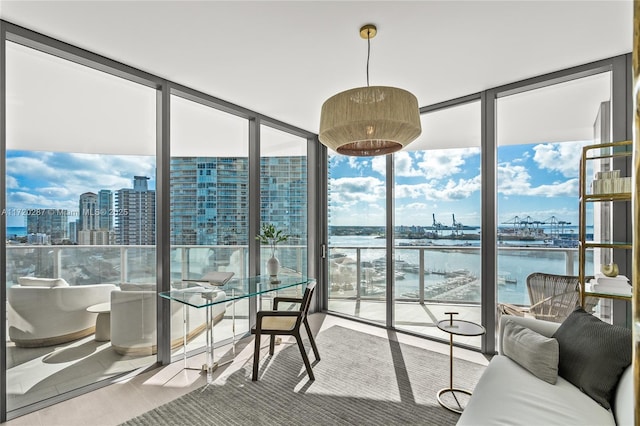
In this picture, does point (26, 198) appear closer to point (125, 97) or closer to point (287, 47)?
point (125, 97)

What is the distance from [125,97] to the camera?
298 cm

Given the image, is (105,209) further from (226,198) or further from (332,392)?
(332,392)

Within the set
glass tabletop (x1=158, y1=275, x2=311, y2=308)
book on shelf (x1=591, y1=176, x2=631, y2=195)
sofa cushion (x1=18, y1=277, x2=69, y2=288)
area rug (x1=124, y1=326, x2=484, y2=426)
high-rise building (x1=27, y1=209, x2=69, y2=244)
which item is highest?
book on shelf (x1=591, y1=176, x2=631, y2=195)

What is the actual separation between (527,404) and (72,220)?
→ 3.29 meters

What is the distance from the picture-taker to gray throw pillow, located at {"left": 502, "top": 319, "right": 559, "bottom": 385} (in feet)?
6.44

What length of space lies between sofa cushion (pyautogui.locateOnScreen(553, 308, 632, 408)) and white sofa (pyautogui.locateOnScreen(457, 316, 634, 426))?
1.3 inches

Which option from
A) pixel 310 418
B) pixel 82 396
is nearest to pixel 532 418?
pixel 310 418

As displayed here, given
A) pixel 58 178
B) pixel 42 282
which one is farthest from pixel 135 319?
pixel 58 178

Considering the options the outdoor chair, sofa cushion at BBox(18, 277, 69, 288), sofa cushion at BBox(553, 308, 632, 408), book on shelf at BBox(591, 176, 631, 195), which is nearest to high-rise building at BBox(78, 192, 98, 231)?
sofa cushion at BBox(18, 277, 69, 288)

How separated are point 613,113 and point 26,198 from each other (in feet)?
15.2

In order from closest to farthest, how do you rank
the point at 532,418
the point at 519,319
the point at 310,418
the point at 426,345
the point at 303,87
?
1. the point at 532,418
2. the point at 310,418
3. the point at 519,319
4. the point at 303,87
5. the point at 426,345

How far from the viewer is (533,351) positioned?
81.0 inches

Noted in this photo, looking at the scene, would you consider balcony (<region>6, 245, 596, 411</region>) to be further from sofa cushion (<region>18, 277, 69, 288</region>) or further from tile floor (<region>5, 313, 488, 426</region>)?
tile floor (<region>5, 313, 488, 426</region>)

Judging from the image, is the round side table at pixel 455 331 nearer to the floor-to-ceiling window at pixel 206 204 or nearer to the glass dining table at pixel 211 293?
the glass dining table at pixel 211 293
